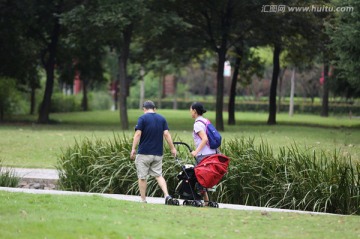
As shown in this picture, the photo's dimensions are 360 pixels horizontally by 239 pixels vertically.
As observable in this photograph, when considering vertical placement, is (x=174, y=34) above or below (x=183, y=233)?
above

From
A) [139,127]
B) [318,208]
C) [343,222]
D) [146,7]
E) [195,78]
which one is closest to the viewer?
[343,222]

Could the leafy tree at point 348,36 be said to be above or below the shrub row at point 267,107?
above

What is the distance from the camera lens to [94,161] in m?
16.2

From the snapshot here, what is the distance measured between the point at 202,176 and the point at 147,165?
40.3 inches

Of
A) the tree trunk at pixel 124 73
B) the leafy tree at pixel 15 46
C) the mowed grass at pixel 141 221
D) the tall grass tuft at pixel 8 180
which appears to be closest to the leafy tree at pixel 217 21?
the tree trunk at pixel 124 73

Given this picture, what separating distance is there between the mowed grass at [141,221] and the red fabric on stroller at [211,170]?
24.9 inches

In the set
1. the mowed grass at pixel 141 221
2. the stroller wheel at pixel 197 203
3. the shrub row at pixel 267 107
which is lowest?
the shrub row at pixel 267 107

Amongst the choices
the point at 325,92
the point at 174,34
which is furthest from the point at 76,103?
the point at 174,34

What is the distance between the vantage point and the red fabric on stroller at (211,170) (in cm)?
1202

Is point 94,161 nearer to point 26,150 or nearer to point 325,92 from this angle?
point 26,150

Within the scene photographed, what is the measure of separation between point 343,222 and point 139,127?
3615 millimetres

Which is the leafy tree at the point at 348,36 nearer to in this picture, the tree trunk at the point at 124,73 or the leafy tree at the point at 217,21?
the leafy tree at the point at 217,21

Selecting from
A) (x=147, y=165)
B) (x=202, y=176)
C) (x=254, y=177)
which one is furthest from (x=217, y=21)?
(x=202, y=176)

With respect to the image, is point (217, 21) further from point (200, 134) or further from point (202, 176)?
point (202, 176)
